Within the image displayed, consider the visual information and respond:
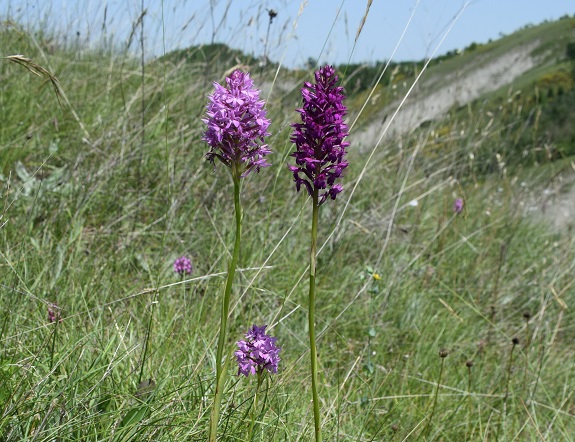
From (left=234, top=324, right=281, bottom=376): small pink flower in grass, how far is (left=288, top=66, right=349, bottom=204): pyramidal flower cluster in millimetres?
450

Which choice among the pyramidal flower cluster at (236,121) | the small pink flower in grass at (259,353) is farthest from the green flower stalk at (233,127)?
the small pink flower in grass at (259,353)

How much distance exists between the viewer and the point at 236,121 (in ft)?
4.86

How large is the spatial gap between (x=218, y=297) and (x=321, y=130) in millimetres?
1556

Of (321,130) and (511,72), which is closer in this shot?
(321,130)

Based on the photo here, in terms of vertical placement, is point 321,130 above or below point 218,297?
above

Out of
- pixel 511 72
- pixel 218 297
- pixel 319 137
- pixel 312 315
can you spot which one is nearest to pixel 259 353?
pixel 312 315

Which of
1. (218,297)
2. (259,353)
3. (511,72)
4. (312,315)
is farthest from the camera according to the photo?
(511,72)

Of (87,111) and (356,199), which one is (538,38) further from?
(87,111)

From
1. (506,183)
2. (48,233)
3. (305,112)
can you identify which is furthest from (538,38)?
(305,112)

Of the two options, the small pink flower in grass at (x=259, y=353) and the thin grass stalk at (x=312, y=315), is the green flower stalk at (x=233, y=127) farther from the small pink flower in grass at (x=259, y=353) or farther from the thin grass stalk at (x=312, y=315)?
the small pink flower in grass at (x=259, y=353)

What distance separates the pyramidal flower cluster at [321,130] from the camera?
1503mm

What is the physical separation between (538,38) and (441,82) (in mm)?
3355

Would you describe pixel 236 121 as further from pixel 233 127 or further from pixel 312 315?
pixel 312 315

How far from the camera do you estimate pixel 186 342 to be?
2.47 m
